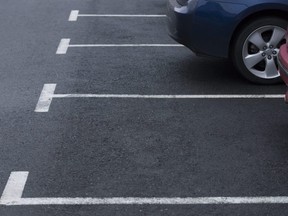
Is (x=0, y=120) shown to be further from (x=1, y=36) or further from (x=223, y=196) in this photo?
(x=1, y=36)

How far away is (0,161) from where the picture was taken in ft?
19.6

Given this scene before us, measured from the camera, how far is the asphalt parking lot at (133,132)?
5.24 metres

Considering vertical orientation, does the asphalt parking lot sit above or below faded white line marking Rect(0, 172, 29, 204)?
below

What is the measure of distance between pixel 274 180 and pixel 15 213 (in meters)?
2.04

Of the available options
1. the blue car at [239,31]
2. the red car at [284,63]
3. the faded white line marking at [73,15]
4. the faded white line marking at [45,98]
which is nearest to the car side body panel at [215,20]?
the blue car at [239,31]

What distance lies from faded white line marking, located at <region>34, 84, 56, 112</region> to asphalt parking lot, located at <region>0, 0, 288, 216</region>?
0.07 feet

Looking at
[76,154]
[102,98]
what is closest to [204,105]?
[102,98]

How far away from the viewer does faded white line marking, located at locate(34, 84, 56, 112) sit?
7.38m

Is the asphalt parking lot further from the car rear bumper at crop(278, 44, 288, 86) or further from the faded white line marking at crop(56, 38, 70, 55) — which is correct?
the car rear bumper at crop(278, 44, 288, 86)

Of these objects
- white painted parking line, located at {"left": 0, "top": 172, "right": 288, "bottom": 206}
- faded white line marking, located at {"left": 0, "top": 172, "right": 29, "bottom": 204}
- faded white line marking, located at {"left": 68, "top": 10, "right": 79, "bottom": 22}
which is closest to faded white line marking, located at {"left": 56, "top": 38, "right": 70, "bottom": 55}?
faded white line marking, located at {"left": 68, "top": 10, "right": 79, "bottom": 22}

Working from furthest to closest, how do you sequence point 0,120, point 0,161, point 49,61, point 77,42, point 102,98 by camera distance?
A: point 77,42 < point 49,61 < point 102,98 < point 0,120 < point 0,161

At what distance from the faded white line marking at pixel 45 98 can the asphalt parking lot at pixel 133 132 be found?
2cm

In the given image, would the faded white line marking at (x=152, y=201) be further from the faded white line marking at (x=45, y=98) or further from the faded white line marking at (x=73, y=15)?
the faded white line marking at (x=73, y=15)

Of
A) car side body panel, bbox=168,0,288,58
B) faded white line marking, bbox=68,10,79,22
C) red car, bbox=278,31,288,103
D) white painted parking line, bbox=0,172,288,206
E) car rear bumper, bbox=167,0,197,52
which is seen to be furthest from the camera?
faded white line marking, bbox=68,10,79,22
